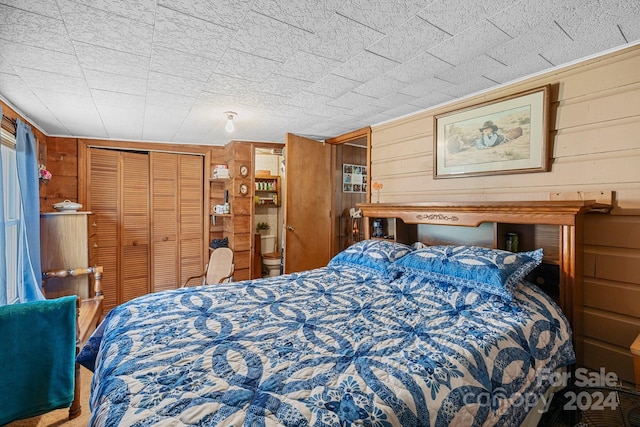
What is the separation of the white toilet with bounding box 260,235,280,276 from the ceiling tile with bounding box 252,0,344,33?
372 centimetres

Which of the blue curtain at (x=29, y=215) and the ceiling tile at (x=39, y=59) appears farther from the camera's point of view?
the blue curtain at (x=29, y=215)

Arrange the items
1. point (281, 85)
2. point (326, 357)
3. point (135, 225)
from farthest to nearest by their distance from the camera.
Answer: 1. point (135, 225)
2. point (281, 85)
3. point (326, 357)

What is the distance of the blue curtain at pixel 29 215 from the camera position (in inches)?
103

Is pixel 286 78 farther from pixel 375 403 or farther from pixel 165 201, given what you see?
Answer: pixel 165 201

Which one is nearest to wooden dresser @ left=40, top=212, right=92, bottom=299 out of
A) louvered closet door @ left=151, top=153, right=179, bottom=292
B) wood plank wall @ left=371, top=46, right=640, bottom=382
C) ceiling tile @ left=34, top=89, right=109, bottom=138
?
ceiling tile @ left=34, top=89, right=109, bottom=138

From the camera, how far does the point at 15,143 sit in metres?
2.65

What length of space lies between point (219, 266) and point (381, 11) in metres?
3.23

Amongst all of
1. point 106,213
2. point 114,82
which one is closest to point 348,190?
point 114,82

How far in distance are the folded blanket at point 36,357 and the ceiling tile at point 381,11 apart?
2.29 meters

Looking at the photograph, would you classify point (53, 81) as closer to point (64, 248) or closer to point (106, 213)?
point (64, 248)

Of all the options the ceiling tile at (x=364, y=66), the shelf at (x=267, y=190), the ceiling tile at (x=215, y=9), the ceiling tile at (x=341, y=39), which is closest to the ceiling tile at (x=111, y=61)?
the ceiling tile at (x=215, y=9)

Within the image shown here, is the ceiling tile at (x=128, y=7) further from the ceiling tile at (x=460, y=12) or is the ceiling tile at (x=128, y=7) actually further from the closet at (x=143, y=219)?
the closet at (x=143, y=219)

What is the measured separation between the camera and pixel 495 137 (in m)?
2.37

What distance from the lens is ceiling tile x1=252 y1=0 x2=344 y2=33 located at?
1356 mm
